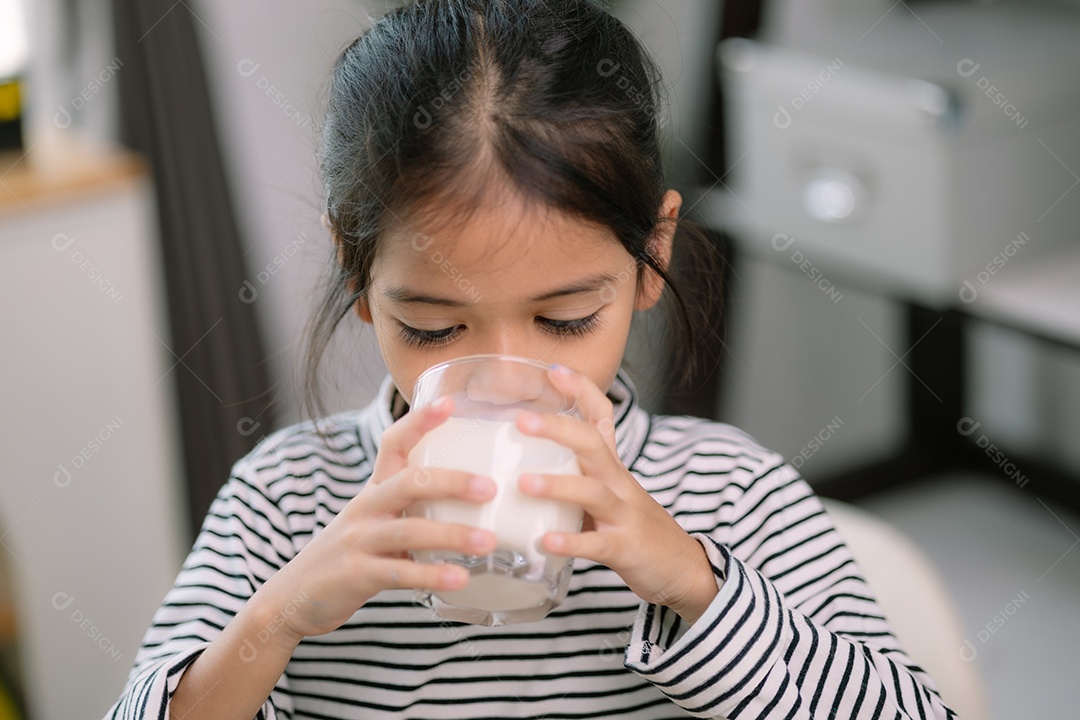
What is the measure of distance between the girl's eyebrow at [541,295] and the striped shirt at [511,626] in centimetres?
18

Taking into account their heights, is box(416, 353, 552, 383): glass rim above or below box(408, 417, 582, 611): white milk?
above

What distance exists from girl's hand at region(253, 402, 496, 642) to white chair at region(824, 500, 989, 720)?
0.47m

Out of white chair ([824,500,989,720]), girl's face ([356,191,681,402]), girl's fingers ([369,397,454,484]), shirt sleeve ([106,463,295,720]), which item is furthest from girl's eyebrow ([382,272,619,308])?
white chair ([824,500,989,720])

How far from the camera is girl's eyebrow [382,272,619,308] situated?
774 millimetres

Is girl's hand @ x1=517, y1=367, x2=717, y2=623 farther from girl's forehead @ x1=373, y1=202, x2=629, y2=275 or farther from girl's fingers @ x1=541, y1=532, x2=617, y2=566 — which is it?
girl's forehead @ x1=373, y1=202, x2=629, y2=275

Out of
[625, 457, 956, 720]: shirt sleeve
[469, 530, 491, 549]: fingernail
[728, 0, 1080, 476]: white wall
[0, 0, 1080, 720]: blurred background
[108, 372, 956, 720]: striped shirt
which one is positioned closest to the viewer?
[469, 530, 491, 549]: fingernail

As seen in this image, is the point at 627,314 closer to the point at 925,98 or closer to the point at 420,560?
the point at 420,560

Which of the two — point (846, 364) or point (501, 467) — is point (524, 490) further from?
point (846, 364)

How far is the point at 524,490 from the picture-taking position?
65 cm

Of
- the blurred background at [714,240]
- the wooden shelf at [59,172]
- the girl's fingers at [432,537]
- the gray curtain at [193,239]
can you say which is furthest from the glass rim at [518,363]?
the wooden shelf at [59,172]

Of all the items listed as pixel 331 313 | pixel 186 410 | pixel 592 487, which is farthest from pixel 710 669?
pixel 186 410

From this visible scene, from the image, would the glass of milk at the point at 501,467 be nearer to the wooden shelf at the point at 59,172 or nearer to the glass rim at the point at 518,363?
the glass rim at the point at 518,363

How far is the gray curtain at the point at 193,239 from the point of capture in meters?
1.64

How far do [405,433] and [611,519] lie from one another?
13cm
